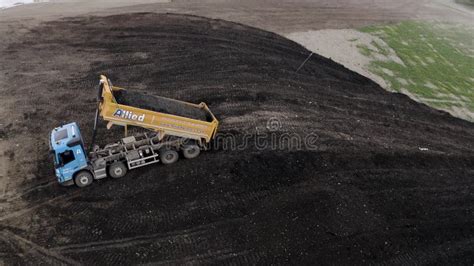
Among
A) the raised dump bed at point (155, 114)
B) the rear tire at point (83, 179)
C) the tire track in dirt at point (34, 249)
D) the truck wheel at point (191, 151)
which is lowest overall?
the tire track in dirt at point (34, 249)

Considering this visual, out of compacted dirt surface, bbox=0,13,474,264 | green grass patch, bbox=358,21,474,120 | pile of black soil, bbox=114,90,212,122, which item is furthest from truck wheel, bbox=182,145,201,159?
green grass patch, bbox=358,21,474,120

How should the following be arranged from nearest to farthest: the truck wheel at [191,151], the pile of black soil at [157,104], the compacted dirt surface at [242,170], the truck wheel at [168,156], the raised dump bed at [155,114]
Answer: the compacted dirt surface at [242,170] → the raised dump bed at [155,114] → the pile of black soil at [157,104] → the truck wheel at [168,156] → the truck wheel at [191,151]

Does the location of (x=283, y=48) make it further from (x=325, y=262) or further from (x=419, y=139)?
(x=325, y=262)

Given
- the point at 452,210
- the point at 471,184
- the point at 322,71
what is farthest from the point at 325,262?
the point at 322,71

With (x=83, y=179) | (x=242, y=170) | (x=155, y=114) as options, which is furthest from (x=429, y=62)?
(x=83, y=179)

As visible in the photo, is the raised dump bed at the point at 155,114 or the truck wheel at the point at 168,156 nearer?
the raised dump bed at the point at 155,114

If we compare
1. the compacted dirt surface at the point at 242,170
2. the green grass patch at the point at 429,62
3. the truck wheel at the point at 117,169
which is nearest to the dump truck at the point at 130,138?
the truck wheel at the point at 117,169

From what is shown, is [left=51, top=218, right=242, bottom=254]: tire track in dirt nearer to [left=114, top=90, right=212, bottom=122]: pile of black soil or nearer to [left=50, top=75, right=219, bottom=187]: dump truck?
[left=50, top=75, right=219, bottom=187]: dump truck

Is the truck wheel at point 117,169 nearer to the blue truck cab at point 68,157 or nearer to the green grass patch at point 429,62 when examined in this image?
the blue truck cab at point 68,157
